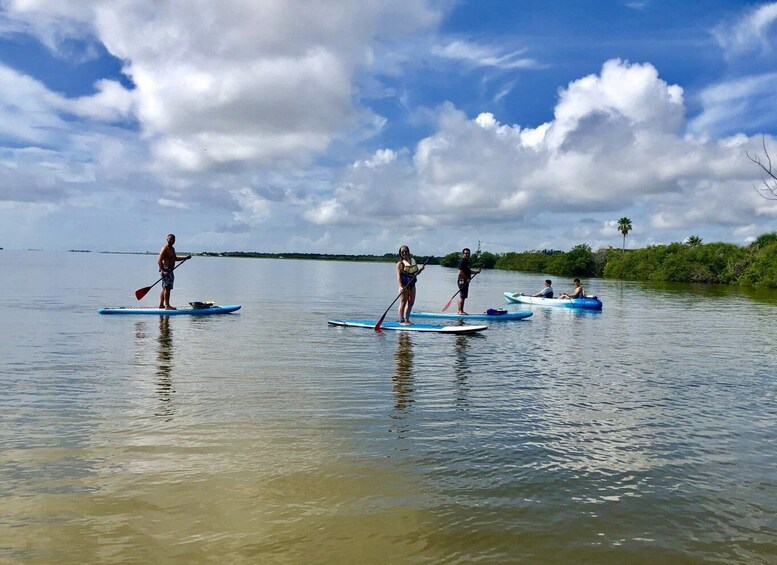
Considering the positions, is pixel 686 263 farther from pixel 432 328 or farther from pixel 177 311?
pixel 177 311

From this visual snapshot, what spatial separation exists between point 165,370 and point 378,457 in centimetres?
651

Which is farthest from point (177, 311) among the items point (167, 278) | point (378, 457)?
point (378, 457)

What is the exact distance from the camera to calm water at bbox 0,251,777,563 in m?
5.07

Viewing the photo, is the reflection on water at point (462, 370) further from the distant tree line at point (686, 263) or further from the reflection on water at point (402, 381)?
the distant tree line at point (686, 263)

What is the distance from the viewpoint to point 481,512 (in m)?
5.66

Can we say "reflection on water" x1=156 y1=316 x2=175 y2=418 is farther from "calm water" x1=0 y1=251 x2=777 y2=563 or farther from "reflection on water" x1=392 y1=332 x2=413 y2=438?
"reflection on water" x1=392 y1=332 x2=413 y2=438

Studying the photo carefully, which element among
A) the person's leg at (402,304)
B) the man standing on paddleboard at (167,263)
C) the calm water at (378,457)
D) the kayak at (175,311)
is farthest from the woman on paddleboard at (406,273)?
the man standing on paddleboard at (167,263)

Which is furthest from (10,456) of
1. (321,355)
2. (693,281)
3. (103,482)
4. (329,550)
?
(693,281)

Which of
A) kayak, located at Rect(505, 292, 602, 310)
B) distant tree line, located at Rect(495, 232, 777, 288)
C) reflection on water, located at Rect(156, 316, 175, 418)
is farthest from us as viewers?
distant tree line, located at Rect(495, 232, 777, 288)

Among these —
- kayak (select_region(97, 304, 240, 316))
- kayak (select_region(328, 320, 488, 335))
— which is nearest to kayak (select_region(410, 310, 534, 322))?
kayak (select_region(328, 320, 488, 335))

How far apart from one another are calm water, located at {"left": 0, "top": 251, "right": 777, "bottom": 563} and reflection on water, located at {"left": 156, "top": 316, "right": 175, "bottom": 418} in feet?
0.28

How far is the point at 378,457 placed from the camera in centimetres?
705

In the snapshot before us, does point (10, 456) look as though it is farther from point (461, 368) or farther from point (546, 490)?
point (461, 368)

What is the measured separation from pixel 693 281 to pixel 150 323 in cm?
8112
